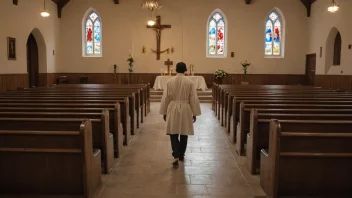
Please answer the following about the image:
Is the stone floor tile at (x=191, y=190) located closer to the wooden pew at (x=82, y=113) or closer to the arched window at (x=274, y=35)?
the wooden pew at (x=82, y=113)

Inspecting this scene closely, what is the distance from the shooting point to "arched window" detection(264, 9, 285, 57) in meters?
16.5

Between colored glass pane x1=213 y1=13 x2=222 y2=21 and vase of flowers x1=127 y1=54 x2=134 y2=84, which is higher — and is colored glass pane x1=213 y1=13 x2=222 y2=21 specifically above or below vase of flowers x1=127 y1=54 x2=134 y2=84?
above

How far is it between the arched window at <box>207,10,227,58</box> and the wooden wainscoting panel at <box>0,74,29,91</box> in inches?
344

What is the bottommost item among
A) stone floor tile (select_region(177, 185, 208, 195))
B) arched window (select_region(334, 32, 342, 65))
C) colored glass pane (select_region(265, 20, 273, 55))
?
stone floor tile (select_region(177, 185, 208, 195))

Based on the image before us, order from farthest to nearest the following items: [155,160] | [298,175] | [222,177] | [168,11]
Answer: [168,11] < [155,160] < [222,177] < [298,175]

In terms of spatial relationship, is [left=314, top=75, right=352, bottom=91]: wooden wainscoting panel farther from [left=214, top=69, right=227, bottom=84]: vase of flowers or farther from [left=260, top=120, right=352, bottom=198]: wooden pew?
[left=260, top=120, right=352, bottom=198]: wooden pew

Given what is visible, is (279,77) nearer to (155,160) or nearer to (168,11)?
(168,11)

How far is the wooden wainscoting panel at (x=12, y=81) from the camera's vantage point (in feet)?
36.9

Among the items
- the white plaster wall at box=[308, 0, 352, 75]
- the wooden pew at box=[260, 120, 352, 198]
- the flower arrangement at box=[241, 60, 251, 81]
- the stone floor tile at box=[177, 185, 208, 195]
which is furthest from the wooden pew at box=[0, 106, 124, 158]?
the flower arrangement at box=[241, 60, 251, 81]

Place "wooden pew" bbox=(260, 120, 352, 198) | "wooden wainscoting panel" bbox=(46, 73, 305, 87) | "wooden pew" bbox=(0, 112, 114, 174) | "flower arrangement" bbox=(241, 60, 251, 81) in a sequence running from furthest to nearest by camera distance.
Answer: "wooden wainscoting panel" bbox=(46, 73, 305, 87), "flower arrangement" bbox=(241, 60, 251, 81), "wooden pew" bbox=(0, 112, 114, 174), "wooden pew" bbox=(260, 120, 352, 198)

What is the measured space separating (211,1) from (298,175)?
46.3ft

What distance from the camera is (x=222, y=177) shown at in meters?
4.28

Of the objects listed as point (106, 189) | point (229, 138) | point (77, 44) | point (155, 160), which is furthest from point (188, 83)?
point (77, 44)

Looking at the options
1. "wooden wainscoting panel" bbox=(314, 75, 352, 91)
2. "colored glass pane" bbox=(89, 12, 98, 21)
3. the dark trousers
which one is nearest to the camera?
the dark trousers
